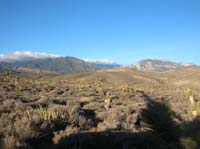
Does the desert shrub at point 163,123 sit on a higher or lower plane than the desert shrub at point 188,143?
lower

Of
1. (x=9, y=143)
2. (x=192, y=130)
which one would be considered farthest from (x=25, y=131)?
(x=192, y=130)

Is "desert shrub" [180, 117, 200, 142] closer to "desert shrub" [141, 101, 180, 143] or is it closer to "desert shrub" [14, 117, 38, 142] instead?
"desert shrub" [141, 101, 180, 143]

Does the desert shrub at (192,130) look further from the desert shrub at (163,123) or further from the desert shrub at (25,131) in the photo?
the desert shrub at (25,131)

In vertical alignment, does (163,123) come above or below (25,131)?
below

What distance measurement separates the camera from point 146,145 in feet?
32.7

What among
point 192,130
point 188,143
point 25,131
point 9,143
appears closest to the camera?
point 9,143

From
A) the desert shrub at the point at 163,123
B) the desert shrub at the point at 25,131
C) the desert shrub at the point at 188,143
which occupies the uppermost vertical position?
the desert shrub at the point at 25,131

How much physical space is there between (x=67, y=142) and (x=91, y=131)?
1.67m

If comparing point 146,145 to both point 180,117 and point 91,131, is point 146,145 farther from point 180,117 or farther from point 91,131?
point 180,117

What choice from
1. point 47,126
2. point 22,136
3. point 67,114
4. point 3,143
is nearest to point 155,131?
point 67,114

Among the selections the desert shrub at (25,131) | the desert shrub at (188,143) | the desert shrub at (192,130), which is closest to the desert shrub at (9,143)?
the desert shrub at (25,131)

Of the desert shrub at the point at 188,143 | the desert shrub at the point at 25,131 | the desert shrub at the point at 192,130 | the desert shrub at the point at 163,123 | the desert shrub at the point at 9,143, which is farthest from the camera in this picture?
the desert shrub at the point at 163,123

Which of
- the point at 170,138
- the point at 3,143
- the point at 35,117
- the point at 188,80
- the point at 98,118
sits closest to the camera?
the point at 3,143

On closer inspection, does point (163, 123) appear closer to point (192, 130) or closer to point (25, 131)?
point (192, 130)
